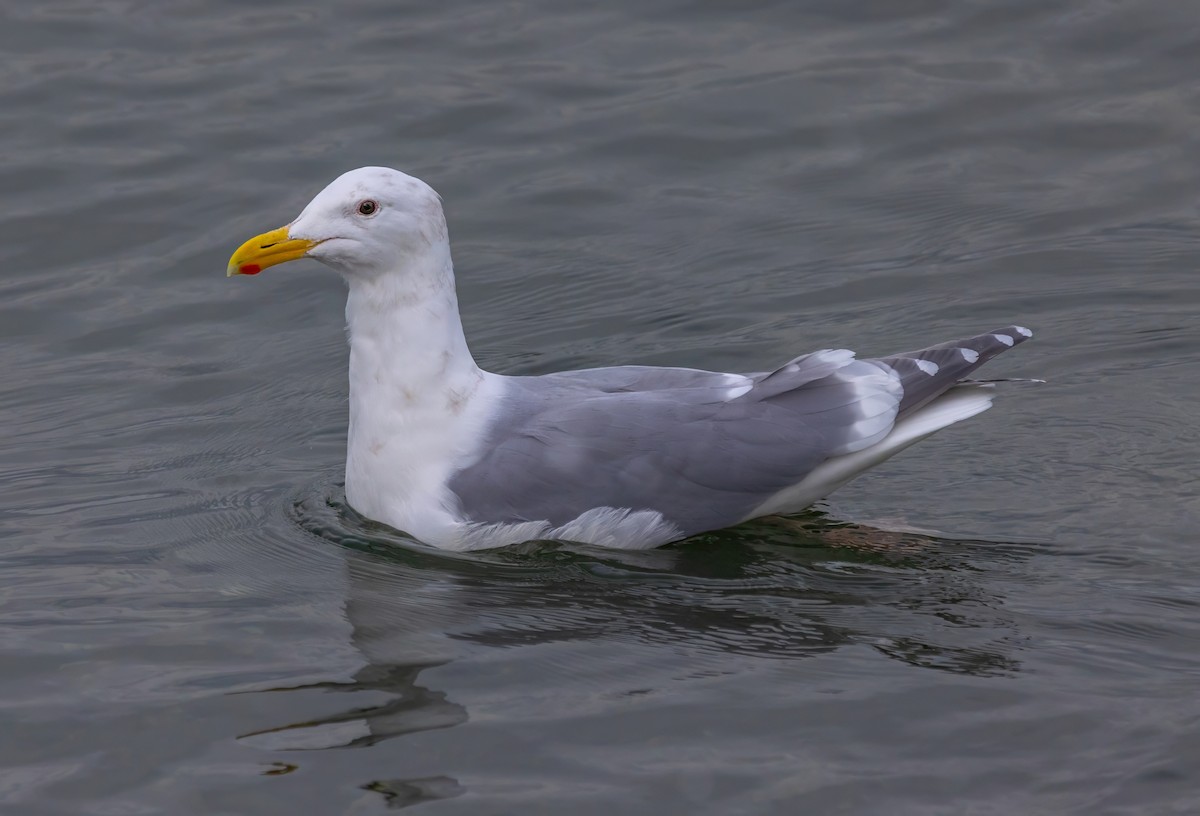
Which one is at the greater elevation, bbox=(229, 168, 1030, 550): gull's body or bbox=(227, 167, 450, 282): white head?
bbox=(227, 167, 450, 282): white head

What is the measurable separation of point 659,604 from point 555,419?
86cm

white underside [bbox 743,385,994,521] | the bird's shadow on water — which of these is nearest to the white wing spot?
white underside [bbox 743,385,994,521]

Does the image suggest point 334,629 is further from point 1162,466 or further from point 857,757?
point 1162,466

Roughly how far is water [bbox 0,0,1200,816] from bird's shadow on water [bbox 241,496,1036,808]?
21 mm

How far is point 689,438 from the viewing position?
19.7 feet

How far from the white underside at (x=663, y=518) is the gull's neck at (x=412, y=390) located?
8.2 inches

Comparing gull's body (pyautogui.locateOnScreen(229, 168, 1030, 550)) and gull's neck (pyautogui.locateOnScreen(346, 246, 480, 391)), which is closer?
gull's body (pyautogui.locateOnScreen(229, 168, 1030, 550))

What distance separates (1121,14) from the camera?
10.8m

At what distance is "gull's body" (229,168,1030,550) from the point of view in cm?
595

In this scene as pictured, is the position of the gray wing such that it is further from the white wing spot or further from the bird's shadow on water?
the bird's shadow on water

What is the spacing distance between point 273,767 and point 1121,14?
841 centimetres

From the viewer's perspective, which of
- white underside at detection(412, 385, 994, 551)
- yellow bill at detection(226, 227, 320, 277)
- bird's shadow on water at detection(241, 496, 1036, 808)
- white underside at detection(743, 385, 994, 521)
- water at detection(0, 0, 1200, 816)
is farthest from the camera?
white underside at detection(743, 385, 994, 521)

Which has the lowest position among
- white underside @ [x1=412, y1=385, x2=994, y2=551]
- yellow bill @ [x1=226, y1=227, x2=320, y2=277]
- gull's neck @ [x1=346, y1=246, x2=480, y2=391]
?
white underside @ [x1=412, y1=385, x2=994, y2=551]

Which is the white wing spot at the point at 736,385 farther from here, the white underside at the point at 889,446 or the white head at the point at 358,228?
the white head at the point at 358,228
